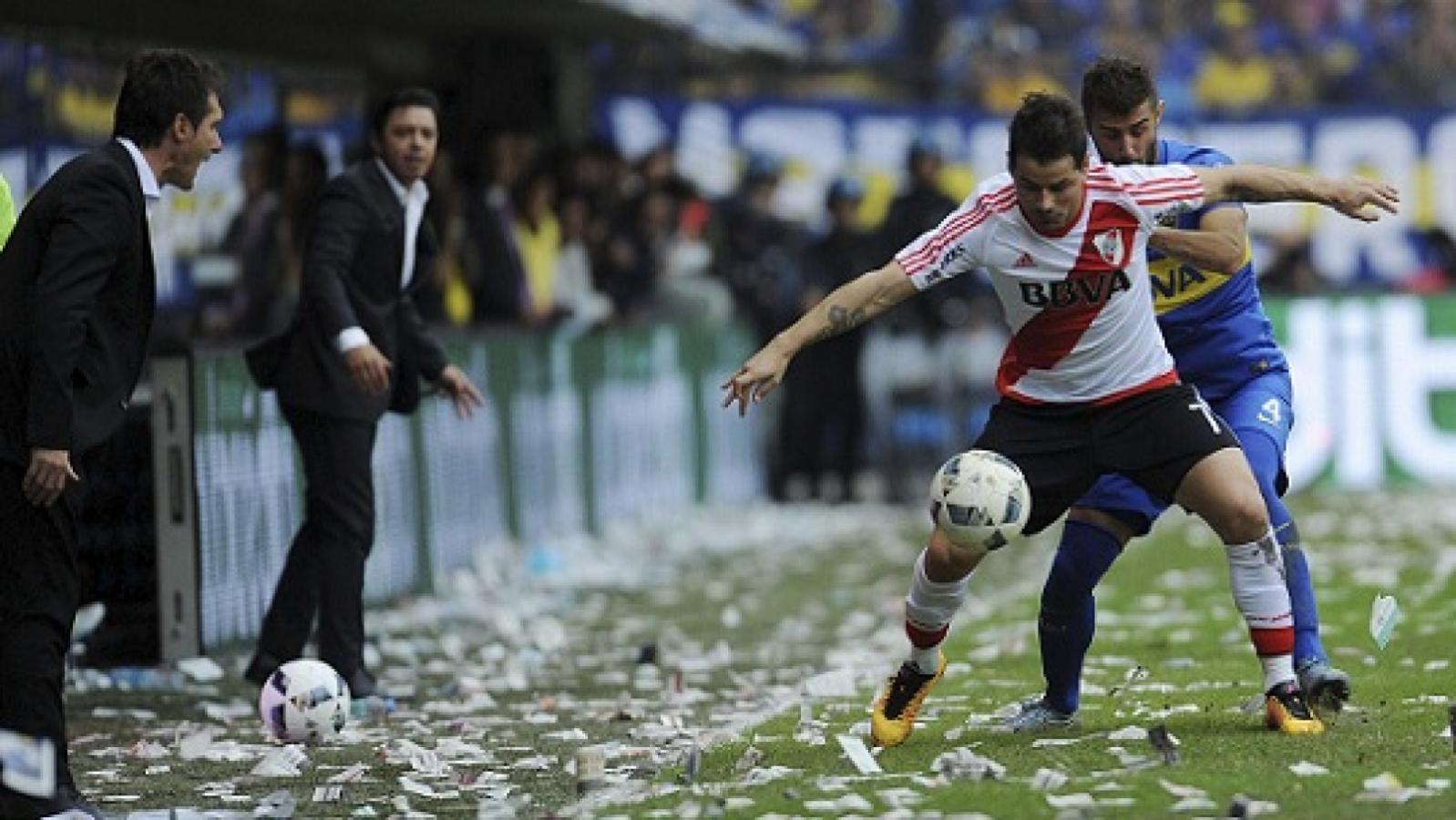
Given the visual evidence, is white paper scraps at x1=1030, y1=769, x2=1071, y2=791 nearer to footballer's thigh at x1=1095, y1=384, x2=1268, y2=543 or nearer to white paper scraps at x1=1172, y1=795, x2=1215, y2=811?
white paper scraps at x1=1172, y1=795, x2=1215, y2=811

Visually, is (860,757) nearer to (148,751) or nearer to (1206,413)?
(1206,413)

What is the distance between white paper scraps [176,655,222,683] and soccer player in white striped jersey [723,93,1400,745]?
3.99 meters

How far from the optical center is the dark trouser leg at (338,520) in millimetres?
11617

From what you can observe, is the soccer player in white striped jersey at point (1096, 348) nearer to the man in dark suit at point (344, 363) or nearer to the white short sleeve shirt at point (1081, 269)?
the white short sleeve shirt at point (1081, 269)

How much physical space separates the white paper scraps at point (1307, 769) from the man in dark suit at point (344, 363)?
14.0 ft

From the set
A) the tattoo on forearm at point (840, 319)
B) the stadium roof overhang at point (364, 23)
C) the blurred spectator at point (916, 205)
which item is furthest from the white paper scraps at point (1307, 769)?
the blurred spectator at point (916, 205)

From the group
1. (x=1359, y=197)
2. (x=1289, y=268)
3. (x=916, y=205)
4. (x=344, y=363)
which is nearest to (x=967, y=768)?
(x=1359, y=197)

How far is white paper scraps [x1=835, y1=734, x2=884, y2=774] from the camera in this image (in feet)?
29.3

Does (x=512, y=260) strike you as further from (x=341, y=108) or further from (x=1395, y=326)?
(x=1395, y=326)

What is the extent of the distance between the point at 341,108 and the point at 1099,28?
13533 mm

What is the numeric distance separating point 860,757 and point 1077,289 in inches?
63.4

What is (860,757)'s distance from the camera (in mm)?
9047

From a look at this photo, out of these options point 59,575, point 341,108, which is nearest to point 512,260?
point 341,108

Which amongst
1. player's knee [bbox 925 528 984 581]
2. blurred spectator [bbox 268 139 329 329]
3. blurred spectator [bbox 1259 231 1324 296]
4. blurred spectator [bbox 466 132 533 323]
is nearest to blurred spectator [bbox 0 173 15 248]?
player's knee [bbox 925 528 984 581]
